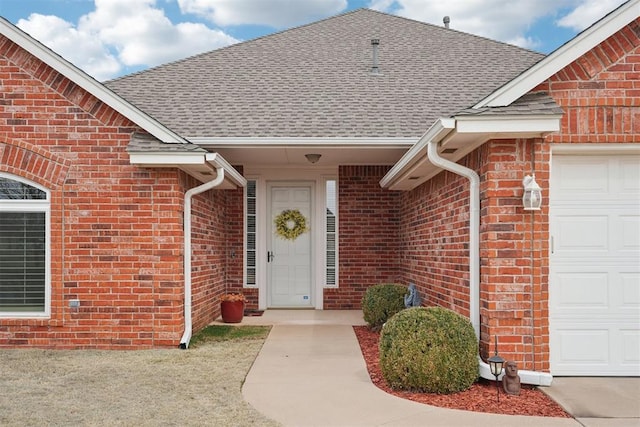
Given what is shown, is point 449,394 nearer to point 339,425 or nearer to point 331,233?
point 339,425

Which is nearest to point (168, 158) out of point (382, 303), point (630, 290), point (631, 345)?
point (382, 303)

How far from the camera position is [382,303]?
9.04m

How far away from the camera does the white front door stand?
39.1 feet

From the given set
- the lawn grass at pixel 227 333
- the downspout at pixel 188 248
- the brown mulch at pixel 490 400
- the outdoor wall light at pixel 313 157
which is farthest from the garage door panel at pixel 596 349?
the outdoor wall light at pixel 313 157

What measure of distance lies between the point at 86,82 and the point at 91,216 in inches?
67.4

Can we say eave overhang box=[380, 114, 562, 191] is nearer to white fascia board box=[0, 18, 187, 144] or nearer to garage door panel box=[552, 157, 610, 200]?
garage door panel box=[552, 157, 610, 200]

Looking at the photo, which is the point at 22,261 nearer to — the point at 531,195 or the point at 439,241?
the point at 439,241

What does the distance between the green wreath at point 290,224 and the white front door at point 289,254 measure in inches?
0.8

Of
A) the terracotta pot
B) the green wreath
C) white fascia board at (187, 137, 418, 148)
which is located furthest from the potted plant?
white fascia board at (187, 137, 418, 148)

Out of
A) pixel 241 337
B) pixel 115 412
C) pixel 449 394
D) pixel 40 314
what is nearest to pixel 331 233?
pixel 241 337

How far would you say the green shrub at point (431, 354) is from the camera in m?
5.42

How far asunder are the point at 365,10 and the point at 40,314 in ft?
34.9

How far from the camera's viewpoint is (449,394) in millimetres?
5484

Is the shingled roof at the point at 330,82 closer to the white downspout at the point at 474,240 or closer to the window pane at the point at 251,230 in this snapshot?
the window pane at the point at 251,230
